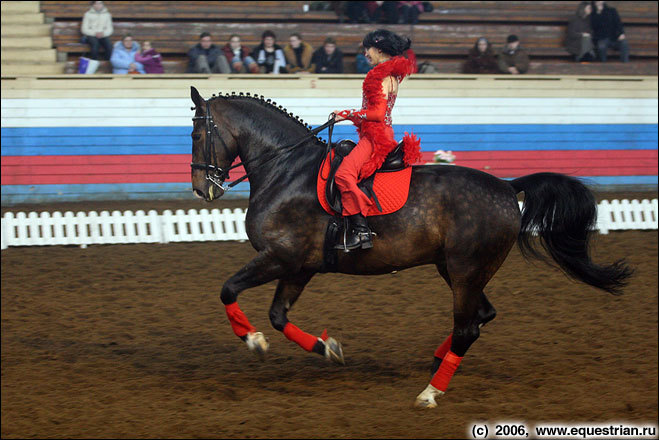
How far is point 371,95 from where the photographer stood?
5691 mm

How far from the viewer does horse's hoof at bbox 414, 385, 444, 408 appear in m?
5.48

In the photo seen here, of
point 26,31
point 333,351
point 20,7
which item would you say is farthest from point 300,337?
point 20,7

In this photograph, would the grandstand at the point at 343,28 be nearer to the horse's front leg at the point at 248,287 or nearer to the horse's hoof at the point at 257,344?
the horse's front leg at the point at 248,287

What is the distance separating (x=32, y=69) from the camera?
Answer: 48.6 feet

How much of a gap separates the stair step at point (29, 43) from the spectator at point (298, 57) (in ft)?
15.8

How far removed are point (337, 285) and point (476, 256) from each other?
3.61m

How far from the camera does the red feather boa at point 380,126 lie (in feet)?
18.6

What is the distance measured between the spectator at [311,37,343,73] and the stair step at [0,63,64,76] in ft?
16.3

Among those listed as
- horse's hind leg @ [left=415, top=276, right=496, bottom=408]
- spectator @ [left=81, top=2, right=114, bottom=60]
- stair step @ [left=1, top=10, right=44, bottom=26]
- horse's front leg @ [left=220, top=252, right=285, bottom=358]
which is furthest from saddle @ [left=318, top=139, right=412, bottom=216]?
stair step @ [left=1, top=10, right=44, bottom=26]

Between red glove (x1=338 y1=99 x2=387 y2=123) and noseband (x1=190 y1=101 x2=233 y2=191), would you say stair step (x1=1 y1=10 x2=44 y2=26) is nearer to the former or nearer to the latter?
noseband (x1=190 y1=101 x2=233 y2=191)

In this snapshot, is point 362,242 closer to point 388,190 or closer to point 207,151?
point 388,190

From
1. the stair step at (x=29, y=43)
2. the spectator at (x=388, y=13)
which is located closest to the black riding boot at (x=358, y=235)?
the spectator at (x=388, y=13)

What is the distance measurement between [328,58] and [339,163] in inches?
374

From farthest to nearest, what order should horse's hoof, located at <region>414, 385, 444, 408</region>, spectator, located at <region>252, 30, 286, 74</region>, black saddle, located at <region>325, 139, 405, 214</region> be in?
spectator, located at <region>252, 30, 286, 74</region> → black saddle, located at <region>325, 139, 405, 214</region> → horse's hoof, located at <region>414, 385, 444, 408</region>
